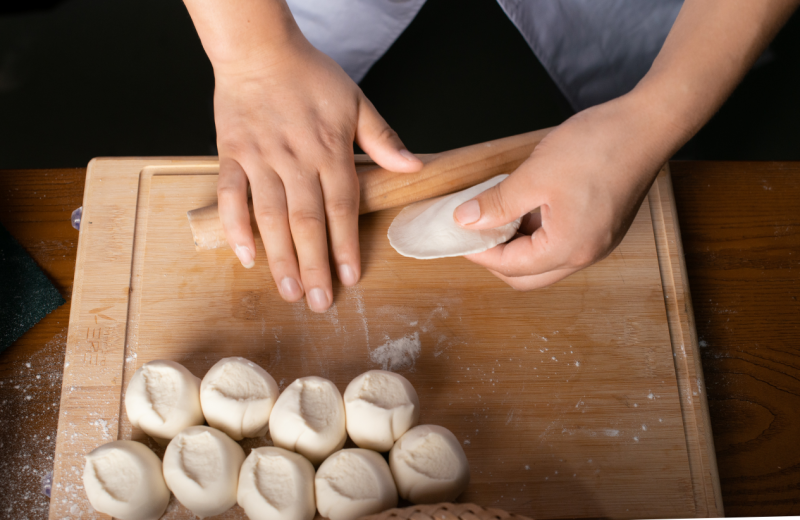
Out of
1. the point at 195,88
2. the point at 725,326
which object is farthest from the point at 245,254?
the point at 195,88

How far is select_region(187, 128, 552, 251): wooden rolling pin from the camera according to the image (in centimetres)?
109

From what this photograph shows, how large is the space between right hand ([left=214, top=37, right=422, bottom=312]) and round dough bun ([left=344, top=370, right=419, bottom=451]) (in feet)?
0.66

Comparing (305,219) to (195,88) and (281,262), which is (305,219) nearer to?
(281,262)

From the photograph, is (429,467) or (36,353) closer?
(429,467)

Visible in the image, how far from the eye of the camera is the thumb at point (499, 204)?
91cm

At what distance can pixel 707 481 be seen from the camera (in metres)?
0.96

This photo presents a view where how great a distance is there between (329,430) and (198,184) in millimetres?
610

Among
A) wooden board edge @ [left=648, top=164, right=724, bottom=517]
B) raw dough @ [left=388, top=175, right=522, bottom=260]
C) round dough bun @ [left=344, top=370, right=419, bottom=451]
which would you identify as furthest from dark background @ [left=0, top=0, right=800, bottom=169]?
round dough bun @ [left=344, top=370, right=419, bottom=451]

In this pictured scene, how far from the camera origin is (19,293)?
1.07 metres

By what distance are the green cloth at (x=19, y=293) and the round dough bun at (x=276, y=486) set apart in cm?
56

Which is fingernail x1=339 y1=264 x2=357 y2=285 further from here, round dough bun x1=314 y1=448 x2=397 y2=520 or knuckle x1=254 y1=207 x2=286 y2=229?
round dough bun x1=314 y1=448 x2=397 y2=520

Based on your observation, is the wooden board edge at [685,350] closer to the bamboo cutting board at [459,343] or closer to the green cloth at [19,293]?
the bamboo cutting board at [459,343]

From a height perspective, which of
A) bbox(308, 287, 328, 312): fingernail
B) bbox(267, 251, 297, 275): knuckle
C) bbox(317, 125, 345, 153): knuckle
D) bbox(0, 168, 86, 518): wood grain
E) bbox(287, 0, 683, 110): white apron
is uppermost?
bbox(287, 0, 683, 110): white apron

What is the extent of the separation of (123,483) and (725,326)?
3.86 ft
